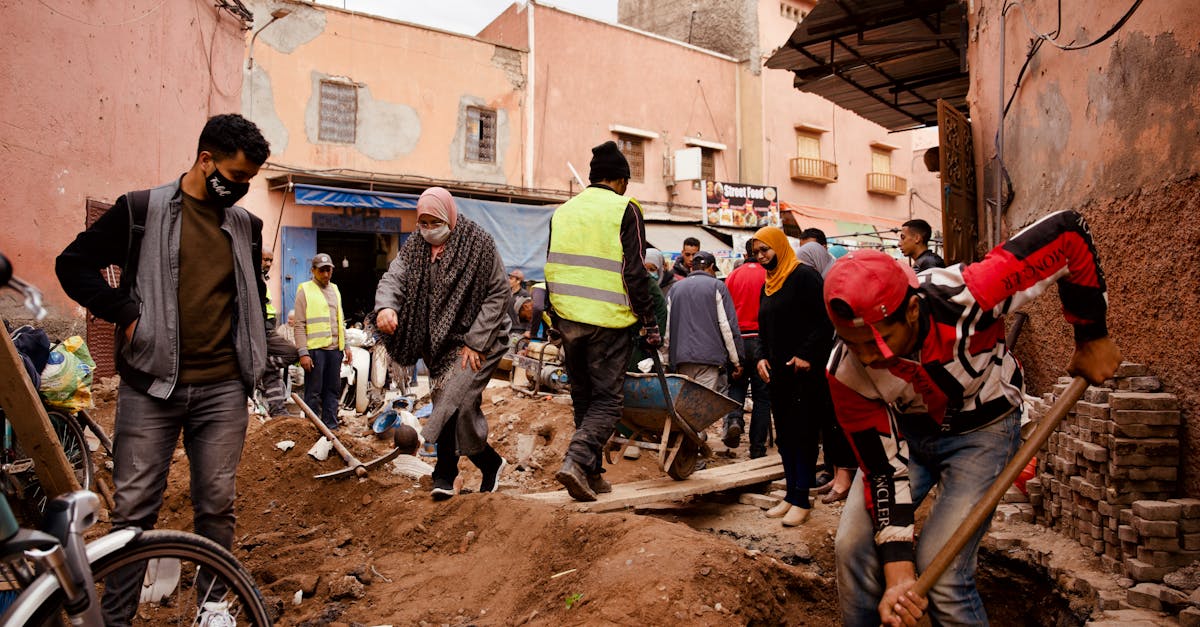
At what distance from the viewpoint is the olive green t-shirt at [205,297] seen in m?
3.11

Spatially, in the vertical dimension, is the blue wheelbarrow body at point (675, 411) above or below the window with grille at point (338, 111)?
below

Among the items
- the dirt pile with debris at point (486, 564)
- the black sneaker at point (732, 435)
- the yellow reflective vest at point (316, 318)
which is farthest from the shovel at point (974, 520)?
the yellow reflective vest at point (316, 318)

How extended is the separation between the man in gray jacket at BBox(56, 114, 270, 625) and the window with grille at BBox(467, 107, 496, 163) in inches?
612

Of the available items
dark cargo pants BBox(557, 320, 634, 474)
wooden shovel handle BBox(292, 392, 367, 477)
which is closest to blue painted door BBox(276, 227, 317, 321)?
wooden shovel handle BBox(292, 392, 367, 477)

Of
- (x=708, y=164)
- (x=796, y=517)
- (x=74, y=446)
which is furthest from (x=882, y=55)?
(x=708, y=164)

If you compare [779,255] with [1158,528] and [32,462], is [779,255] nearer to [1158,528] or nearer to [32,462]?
[1158,528]

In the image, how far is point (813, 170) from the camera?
79.5ft

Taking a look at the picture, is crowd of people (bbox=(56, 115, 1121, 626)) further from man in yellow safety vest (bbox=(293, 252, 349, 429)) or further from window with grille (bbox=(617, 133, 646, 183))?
window with grille (bbox=(617, 133, 646, 183))

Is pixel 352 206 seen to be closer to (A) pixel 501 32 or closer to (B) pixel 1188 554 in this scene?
(A) pixel 501 32

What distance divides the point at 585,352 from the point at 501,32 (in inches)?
675

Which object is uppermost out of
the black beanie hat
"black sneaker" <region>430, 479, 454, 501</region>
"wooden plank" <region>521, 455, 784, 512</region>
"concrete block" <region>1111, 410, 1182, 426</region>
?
the black beanie hat

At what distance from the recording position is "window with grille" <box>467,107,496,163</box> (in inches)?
722

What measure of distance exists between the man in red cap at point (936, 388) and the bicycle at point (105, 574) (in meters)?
2.03

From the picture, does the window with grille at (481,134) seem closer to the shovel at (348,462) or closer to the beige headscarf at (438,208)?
the shovel at (348,462)
